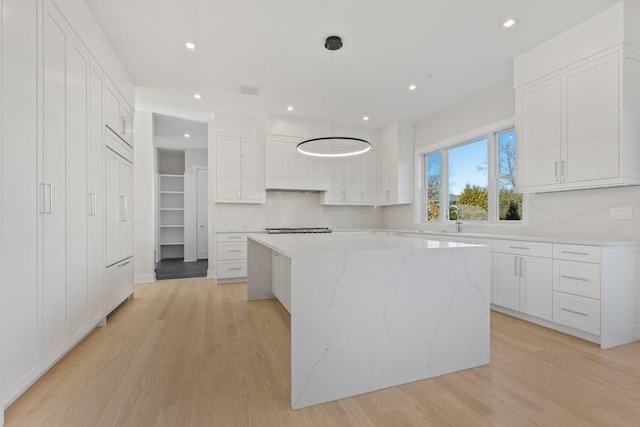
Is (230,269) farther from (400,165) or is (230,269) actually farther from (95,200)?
(400,165)

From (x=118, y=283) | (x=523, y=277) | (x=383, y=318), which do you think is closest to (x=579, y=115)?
(x=523, y=277)

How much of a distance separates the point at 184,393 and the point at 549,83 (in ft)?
13.4

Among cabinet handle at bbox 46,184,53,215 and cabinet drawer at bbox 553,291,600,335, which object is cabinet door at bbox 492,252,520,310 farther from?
cabinet handle at bbox 46,184,53,215

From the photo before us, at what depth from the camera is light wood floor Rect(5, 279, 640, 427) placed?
157cm

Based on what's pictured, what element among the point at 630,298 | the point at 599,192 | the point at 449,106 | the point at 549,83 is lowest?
the point at 630,298

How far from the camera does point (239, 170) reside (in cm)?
529

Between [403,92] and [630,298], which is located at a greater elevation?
[403,92]

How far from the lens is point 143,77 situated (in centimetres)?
383

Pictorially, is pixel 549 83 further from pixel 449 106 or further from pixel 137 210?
pixel 137 210

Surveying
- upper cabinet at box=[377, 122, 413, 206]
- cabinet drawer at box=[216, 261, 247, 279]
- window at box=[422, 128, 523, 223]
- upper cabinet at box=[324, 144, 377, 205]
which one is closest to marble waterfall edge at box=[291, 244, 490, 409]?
window at box=[422, 128, 523, 223]

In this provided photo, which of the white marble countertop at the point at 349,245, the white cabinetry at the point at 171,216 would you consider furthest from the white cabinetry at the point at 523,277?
the white cabinetry at the point at 171,216

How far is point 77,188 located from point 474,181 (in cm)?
474

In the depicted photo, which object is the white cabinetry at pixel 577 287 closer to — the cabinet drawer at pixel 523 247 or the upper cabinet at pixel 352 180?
the cabinet drawer at pixel 523 247

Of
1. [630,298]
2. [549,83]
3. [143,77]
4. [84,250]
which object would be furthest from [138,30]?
[630,298]
